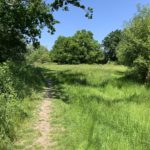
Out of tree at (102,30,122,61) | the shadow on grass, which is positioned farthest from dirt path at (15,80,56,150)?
tree at (102,30,122,61)

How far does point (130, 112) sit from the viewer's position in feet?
40.4

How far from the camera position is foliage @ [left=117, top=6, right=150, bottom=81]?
82.8 feet

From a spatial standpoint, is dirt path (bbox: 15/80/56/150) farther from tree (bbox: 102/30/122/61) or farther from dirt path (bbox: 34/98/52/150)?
tree (bbox: 102/30/122/61)

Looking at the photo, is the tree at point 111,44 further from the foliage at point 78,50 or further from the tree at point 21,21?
the tree at point 21,21

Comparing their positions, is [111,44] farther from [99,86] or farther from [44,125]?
[44,125]

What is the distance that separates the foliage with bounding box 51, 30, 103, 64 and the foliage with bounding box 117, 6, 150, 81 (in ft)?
219

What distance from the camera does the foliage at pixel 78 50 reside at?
95.1 metres

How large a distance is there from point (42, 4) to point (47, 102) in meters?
10.1

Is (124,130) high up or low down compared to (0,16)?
→ down

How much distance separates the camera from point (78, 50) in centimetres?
9562

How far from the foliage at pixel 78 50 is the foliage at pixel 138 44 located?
66834 mm

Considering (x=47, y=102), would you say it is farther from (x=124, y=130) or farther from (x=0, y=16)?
(x=0, y=16)

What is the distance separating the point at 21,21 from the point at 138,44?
866 centimetres

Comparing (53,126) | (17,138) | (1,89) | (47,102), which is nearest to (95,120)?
(53,126)
